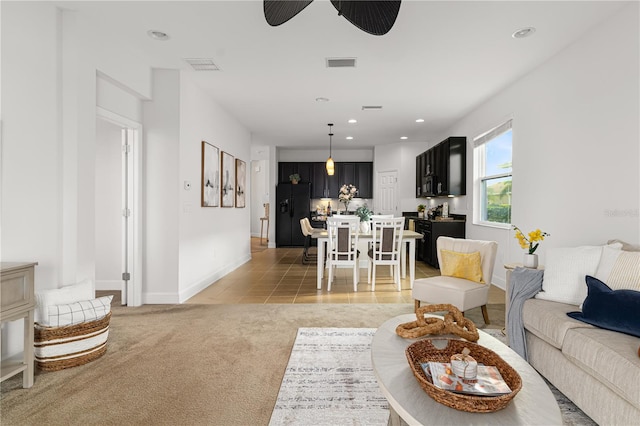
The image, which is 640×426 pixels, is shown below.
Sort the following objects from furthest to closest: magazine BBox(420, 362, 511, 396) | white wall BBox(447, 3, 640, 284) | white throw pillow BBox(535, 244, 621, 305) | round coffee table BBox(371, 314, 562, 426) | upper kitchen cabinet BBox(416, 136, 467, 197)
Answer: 1. upper kitchen cabinet BBox(416, 136, 467, 197)
2. white wall BBox(447, 3, 640, 284)
3. white throw pillow BBox(535, 244, 621, 305)
4. magazine BBox(420, 362, 511, 396)
5. round coffee table BBox(371, 314, 562, 426)

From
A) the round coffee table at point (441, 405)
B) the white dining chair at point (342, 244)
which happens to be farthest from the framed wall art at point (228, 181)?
the round coffee table at point (441, 405)

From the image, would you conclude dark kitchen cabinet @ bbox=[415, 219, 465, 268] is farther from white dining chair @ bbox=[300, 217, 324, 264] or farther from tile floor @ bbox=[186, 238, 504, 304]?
white dining chair @ bbox=[300, 217, 324, 264]

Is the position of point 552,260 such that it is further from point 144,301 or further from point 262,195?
point 262,195

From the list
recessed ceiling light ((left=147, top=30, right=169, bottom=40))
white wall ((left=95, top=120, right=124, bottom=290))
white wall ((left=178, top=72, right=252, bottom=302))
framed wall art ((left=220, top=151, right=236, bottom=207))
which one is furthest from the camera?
framed wall art ((left=220, top=151, right=236, bottom=207))

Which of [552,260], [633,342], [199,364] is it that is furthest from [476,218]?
[199,364]

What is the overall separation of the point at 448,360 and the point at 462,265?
2.23m

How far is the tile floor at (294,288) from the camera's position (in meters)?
4.42

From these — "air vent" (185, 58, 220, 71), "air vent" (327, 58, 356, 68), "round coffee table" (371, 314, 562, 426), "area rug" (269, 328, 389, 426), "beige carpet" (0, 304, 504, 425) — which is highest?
"air vent" (327, 58, 356, 68)

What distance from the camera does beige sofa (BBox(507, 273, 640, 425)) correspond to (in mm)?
1587

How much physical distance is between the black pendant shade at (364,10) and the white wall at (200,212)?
2902 millimetres

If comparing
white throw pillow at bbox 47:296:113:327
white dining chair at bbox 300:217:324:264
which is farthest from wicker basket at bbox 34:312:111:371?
white dining chair at bbox 300:217:324:264

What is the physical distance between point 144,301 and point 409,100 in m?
4.60

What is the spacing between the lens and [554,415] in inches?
46.8

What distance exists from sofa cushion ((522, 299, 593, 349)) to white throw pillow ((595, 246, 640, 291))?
0.28 m
